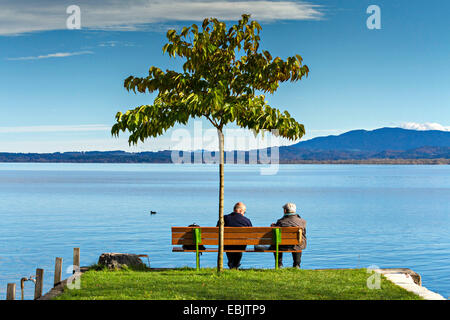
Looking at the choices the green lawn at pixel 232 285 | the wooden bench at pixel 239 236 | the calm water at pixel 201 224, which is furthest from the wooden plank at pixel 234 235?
the calm water at pixel 201 224

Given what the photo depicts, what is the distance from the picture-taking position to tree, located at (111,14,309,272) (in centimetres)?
1275

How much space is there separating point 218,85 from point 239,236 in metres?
3.56

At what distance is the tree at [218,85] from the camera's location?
1275 cm

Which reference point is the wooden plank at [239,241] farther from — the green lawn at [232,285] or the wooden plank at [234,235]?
the green lawn at [232,285]

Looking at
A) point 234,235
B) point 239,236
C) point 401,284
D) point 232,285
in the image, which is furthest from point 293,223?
point 401,284

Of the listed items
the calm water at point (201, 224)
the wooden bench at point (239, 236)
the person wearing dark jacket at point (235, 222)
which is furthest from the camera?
the calm water at point (201, 224)

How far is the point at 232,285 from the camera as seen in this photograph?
11.9 metres

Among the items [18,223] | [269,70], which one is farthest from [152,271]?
[18,223]

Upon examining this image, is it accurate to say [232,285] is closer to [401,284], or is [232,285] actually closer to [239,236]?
[239,236]

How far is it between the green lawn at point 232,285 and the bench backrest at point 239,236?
679 millimetres

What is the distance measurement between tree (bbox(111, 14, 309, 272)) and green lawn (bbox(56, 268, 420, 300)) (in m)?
1.03
